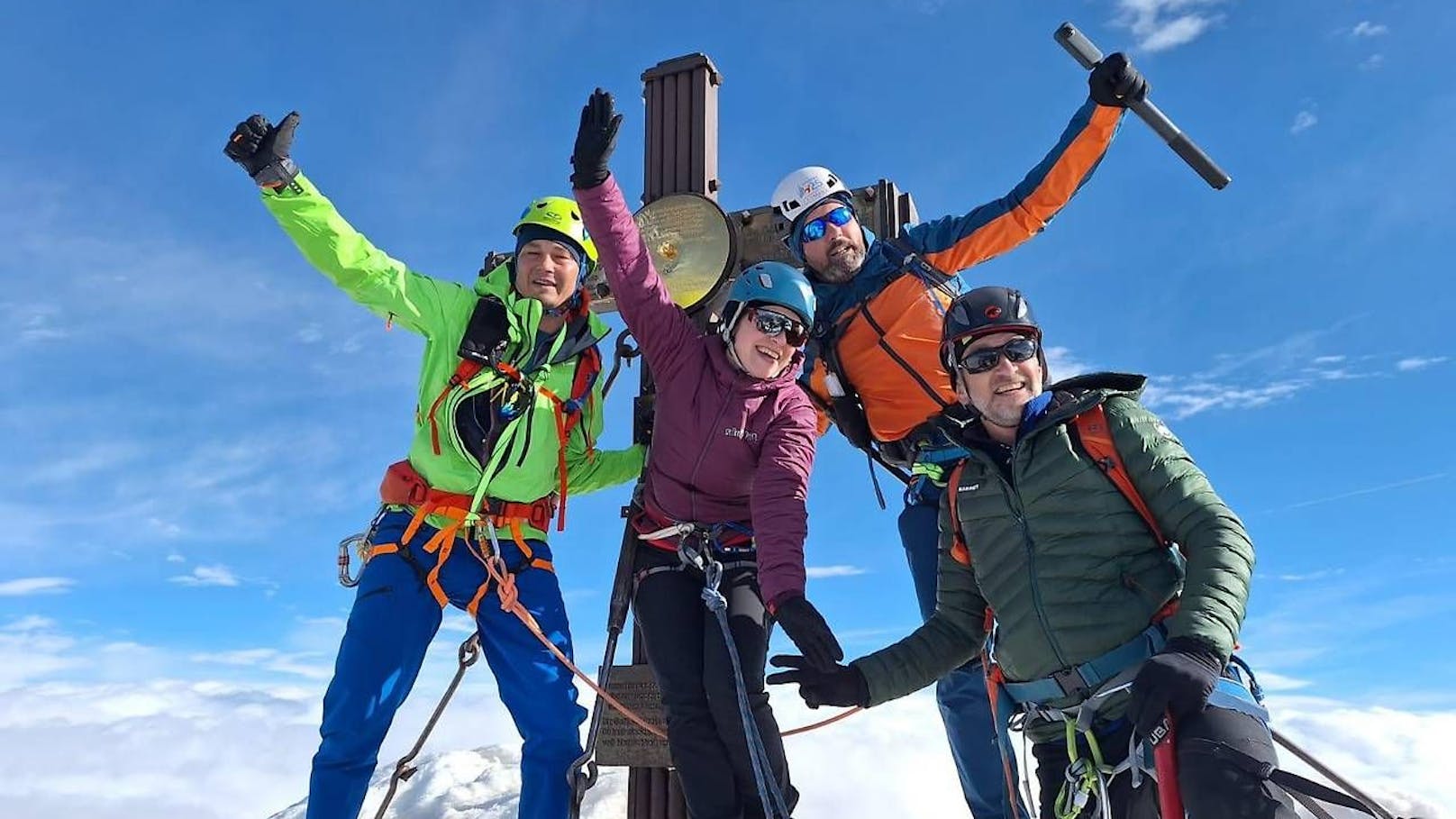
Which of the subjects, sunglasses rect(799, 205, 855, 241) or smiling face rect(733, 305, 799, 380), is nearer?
smiling face rect(733, 305, 799, 380)

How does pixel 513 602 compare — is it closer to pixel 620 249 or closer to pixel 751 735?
pixel 751 735

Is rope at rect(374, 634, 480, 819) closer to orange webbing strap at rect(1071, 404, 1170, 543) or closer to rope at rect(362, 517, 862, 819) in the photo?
rope at rect(362, 517, 862, 819)

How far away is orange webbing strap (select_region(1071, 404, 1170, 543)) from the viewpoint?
3.45 meters

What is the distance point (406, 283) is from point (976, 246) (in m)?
3.31

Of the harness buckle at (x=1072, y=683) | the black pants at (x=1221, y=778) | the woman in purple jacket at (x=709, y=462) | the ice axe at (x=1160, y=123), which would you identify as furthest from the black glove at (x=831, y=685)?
the ice axe at (x=1160, y=123)

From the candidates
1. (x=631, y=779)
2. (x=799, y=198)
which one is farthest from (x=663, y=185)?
(x=631, y=779)

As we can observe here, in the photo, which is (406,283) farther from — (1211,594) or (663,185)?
(1211,594)

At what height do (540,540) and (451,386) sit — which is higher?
(451,386)

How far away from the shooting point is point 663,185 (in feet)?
24.2

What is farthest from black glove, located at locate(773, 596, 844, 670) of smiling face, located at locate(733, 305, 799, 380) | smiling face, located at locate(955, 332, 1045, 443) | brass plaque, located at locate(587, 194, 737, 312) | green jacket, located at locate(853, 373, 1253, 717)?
brass plaque, located at locate(587, 194, 737, 312)

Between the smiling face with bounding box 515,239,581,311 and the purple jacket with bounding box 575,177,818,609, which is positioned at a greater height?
the smiling face with bounding box 515,239,581,311

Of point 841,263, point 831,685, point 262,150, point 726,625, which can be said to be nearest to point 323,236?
point 262,150

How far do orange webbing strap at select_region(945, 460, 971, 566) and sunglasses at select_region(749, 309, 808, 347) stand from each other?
133 centimetres

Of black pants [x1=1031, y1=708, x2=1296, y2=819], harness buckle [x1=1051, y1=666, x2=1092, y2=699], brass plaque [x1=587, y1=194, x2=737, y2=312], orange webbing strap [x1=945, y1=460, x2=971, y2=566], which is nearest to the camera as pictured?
black pants [x1=1031, y1=708, x2=1296, y2=819]
